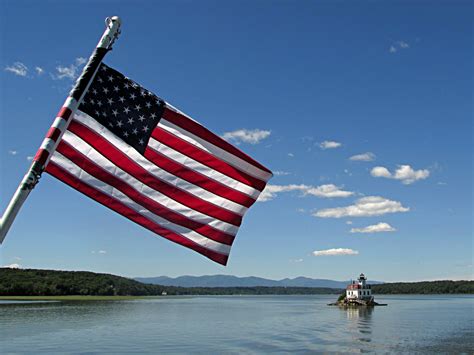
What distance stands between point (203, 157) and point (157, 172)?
880 mm

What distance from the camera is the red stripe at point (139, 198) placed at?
27.7 feet

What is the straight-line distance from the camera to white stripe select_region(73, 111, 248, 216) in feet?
27.8

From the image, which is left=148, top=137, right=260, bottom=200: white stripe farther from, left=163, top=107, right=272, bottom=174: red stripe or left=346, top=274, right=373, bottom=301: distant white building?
left=346, top=274, right=373, bottom=301: distant white building

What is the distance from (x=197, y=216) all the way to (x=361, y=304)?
14478 cm

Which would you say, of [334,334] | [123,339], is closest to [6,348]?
[123,339]

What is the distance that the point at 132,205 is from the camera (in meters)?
8.77

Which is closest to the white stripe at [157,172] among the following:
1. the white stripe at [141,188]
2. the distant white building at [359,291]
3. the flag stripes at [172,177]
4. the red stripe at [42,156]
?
the flag stripes at [172,177]

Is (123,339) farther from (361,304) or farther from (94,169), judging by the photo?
(361,304)

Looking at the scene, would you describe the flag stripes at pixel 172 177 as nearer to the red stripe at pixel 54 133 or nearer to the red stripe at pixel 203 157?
the red stripe at pixel 203 157

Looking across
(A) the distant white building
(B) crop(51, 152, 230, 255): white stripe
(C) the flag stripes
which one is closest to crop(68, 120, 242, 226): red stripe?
(C) the flag stripes

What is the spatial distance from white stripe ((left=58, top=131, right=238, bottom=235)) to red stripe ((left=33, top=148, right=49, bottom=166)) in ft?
8.05

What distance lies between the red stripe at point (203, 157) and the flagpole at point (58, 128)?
2420 mm

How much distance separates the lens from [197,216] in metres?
9.17

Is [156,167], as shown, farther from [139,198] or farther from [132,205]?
[132,205]
